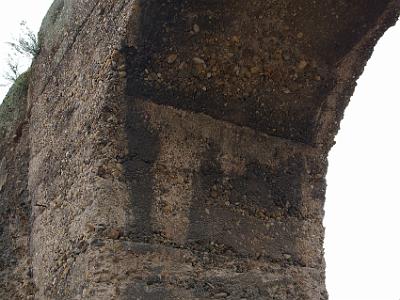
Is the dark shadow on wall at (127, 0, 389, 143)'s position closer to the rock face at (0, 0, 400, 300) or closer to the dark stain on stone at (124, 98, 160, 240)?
the rock face at (0, 0, 400, 300)

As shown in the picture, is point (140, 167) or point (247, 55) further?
point (247, 55)

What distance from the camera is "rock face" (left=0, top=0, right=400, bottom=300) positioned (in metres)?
3.91

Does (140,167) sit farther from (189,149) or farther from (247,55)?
(247,55)

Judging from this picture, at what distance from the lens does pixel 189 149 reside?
169 inches

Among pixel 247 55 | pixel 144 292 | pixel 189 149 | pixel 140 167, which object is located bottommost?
pixel 144 292

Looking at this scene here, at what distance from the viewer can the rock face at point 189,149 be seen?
12.8 ft

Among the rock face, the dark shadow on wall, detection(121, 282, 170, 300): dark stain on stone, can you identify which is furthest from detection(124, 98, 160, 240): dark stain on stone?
detection(121, 282, 170, 300): dark stain on stone

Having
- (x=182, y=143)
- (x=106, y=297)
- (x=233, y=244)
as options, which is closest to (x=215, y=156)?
(x=182, y=143)

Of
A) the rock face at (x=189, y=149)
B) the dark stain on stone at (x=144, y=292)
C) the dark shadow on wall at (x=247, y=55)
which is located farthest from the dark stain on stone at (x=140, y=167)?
the dark stain on stone at (x=144, y=292)

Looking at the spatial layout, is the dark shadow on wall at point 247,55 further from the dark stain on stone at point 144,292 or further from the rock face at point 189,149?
the dark stain on stone at point 144,292

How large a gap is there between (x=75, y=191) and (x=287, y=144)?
158 centimetres

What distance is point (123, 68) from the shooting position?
407cm

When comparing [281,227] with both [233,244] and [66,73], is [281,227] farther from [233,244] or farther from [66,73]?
[66,73]

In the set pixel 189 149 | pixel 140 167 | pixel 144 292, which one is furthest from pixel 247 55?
pixel 144 292
